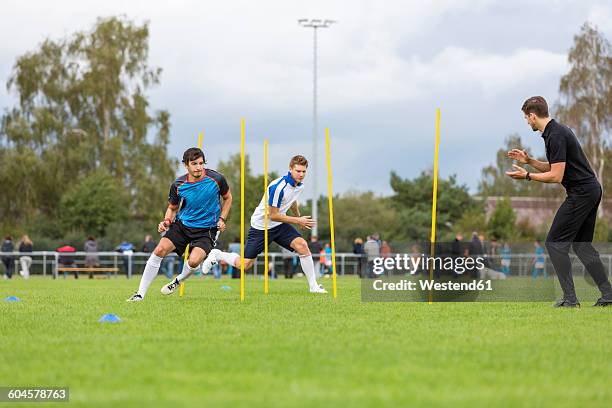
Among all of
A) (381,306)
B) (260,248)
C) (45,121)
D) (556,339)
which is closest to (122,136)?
(45,121)

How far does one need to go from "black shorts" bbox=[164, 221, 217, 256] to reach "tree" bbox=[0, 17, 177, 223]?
45617 millimetres

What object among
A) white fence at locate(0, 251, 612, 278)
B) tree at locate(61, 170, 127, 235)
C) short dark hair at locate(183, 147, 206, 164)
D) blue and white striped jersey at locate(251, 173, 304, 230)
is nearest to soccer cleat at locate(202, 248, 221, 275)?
blue and white striped jersey at locate(251, 173, 304, 230)

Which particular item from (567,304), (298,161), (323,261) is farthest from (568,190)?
(323,261)

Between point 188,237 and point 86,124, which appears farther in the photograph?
point 86,124

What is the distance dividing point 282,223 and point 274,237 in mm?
281

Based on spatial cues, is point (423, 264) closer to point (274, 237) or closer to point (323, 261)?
point (274, 237)

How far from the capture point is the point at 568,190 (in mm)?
11781

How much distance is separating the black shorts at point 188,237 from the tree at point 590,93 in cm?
4849

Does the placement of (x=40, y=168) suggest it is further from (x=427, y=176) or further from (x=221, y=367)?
(x=221, y=367)

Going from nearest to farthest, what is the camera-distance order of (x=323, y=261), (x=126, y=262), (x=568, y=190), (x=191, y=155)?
(x=568, y=190), (x=191, y=155), (x=323, y=261), (x=126, y=262)

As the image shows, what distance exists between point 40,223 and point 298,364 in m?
53.8

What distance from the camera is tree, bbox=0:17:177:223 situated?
5862 cm

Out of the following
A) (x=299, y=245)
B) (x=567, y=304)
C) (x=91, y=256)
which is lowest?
(x=91, y=256)

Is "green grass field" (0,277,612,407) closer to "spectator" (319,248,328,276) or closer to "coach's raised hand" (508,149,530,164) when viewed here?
"coach's raised hand" (508,149,530,164)
